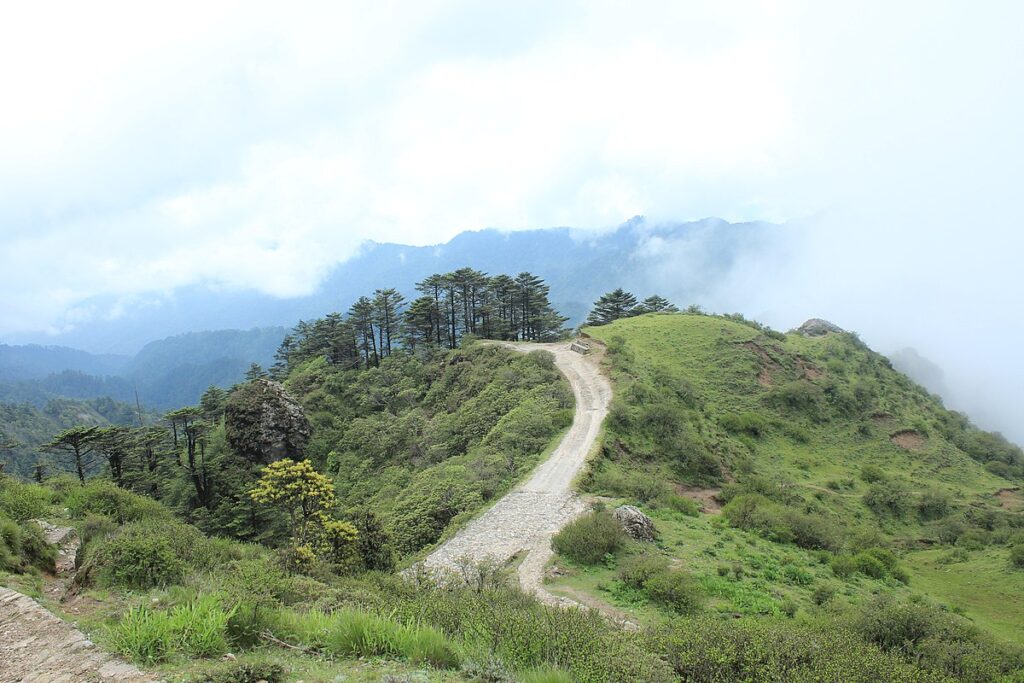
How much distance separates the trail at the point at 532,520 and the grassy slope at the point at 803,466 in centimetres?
194

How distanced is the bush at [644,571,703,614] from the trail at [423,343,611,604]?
237 centimetres

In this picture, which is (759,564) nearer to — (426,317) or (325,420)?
(325,420)

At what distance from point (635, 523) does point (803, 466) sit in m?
23.8

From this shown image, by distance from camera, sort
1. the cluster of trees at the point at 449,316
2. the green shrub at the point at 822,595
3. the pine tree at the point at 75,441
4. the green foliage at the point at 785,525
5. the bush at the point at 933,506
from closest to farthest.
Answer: the green shrub at the point at 822,595, the green foliage at the point at 785,525, the bush at the point at 933,506, the pine tree at the point at 75,441, the cluster of trees at the point at 449,316

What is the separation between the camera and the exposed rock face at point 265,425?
137 feet

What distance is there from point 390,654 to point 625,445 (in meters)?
22.1

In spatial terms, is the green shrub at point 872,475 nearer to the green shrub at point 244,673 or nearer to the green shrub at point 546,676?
the green shrub at point 546,676

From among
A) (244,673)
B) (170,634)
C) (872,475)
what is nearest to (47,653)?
(170,634)

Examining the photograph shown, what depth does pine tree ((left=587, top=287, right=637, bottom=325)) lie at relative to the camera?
6556 cm

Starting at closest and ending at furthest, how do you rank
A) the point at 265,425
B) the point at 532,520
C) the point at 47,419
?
1. the point at 532,520
2. the point at 265,425
3. the point at 47,419

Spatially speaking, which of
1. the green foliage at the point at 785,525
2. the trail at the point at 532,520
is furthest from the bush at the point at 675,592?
the green foliage at the point at 785,525

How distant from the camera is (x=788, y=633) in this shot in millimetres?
7527

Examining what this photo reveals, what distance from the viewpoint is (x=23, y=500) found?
11.6m

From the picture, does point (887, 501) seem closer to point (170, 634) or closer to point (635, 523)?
point (635, 523)
